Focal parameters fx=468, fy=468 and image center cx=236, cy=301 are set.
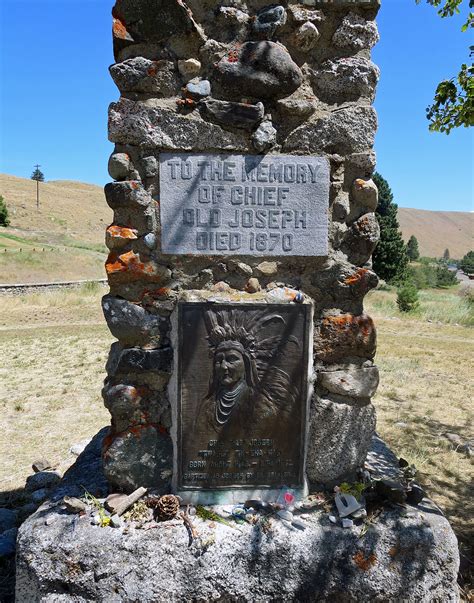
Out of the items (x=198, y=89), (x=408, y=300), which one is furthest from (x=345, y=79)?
(x=408, y=300)

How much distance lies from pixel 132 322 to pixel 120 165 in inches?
32.2

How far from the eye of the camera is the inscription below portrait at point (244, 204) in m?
2.45

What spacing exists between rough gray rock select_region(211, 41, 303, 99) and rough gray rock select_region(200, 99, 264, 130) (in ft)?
0.27

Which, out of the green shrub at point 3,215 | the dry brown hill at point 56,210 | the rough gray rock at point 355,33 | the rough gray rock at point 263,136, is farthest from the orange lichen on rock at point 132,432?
the green shrub at point 3,215

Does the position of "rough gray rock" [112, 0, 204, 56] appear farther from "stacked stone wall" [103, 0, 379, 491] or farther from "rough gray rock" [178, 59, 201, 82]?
"rough gray rock" [178, 59, 201, 82]

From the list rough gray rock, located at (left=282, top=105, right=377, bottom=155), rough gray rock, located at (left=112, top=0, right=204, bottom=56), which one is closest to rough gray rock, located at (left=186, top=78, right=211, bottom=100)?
rough gray rock, located at (left=112, top=0, right=204, bottom=56)

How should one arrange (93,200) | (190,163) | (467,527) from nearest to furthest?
1. (190,163)
2. (467,527)
3. (93,200)

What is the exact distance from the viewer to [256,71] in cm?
242

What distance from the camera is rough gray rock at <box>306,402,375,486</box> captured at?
102 inches

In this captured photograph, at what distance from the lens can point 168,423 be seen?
2.60 metres

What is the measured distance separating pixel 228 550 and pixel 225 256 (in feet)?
4.84

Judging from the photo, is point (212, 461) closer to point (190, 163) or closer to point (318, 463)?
point (318, 463)

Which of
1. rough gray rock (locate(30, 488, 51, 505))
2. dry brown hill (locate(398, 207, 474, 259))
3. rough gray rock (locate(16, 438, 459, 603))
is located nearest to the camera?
rough gray rock (locate(16, 438, 459, 603))

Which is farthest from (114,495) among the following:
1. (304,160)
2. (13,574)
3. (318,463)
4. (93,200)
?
(93,200)
